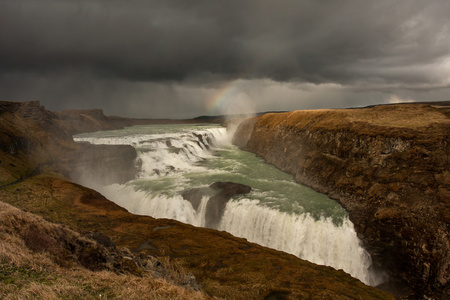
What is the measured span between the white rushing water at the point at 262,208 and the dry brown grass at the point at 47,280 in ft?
55.9

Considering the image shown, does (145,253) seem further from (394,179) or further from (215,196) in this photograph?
(394,179)

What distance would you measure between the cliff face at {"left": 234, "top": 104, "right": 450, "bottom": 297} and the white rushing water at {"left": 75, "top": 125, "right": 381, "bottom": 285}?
202cm

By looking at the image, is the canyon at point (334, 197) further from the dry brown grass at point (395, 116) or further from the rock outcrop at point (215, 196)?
the rock outcrop at point (215, 196)

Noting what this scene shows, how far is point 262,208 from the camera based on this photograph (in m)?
26.0

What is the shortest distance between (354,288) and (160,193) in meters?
24.2

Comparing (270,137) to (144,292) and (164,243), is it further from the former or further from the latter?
(144,292)

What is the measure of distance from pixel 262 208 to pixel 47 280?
21307 millimetres

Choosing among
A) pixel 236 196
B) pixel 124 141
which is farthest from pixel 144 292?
pixel 124 141

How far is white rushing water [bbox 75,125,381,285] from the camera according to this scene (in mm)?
21938

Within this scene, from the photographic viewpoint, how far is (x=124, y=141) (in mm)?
60344

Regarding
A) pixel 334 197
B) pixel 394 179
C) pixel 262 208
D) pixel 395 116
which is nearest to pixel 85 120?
pixel 262 208

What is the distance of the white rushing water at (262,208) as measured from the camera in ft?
72.0

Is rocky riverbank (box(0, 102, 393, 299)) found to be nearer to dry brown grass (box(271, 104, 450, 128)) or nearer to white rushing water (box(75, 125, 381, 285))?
white rushing water (box(75, 125, 381, 285))

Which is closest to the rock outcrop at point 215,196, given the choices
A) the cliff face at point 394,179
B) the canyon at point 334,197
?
the canyon at point 334,197
